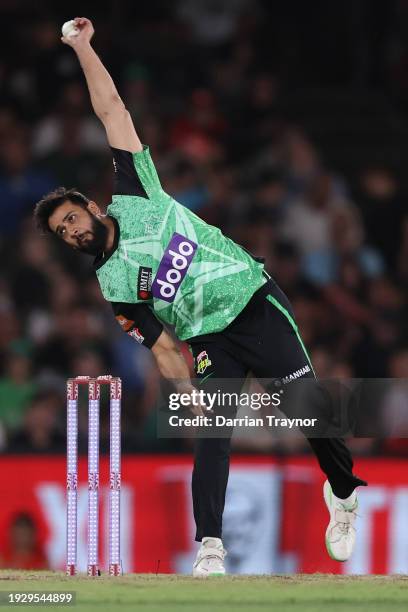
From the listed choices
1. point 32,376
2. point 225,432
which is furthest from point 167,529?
point 225,432

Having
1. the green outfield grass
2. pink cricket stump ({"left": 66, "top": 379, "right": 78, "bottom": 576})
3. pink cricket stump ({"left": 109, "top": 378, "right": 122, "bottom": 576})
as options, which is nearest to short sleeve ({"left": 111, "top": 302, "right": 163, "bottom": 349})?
pink cricket stump ({"left": 109, "top": 378, "right": 122, "bottom": 576})

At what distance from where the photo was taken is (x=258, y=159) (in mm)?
12055

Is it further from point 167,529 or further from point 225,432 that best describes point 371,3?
point 225,432

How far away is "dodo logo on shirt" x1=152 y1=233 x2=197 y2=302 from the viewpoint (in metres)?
6.24

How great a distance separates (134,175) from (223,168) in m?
5.59

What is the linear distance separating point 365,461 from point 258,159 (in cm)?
384

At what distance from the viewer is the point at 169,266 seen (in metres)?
6.24

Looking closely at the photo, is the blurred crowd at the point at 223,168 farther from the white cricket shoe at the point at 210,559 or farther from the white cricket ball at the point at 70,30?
the white cricket ball at the point at 70,30

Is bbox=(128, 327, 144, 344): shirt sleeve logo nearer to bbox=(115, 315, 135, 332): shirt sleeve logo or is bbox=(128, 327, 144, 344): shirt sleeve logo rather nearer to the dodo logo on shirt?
bbox=(115, 315, 135, 332): shirt sleeve logo

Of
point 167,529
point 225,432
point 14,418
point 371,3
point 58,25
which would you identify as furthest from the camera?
point 371,3

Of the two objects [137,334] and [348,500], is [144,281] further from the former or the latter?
[348,500]

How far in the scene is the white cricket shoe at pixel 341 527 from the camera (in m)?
6.63

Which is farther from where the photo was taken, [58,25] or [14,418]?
[58,25]

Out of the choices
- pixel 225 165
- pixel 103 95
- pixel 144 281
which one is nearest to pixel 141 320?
pixel 144 281
